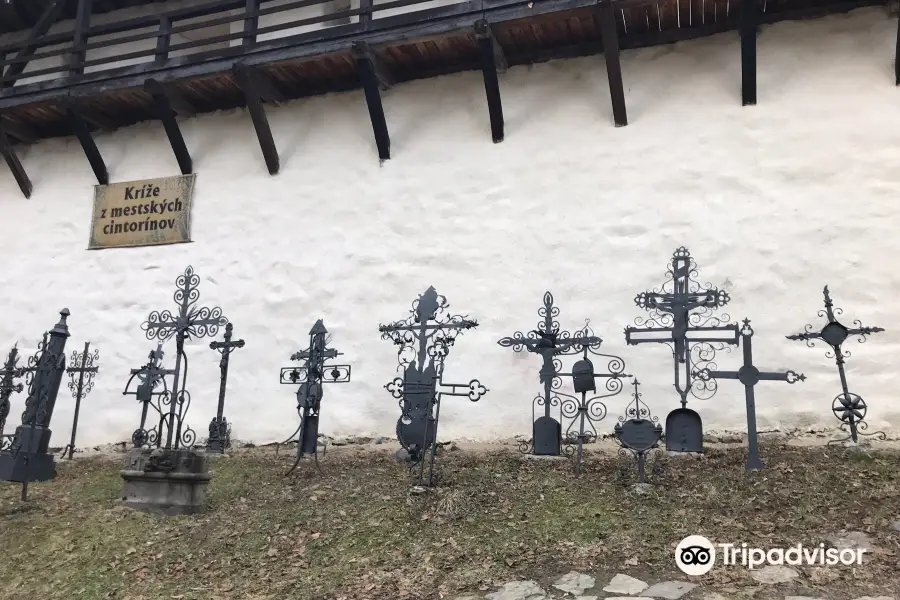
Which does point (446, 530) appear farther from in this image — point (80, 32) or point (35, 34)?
point (35, 34)

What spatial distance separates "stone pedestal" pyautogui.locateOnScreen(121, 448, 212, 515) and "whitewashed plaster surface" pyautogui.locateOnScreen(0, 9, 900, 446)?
8.05 ft

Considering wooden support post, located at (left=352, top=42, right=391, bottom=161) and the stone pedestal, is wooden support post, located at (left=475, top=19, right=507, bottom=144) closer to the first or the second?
wooden support post, located at (left=352, top=42, right=391, bottom=161)

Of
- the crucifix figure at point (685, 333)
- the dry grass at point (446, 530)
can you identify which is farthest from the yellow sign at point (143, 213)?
the crucifix figure at point (685, 333)

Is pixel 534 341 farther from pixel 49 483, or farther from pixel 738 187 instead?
pixel 49 483

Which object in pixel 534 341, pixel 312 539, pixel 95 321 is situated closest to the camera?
pixel 312 539

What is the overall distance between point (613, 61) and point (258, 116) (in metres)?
4.57

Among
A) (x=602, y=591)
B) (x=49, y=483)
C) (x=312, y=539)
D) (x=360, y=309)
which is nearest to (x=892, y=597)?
(x=602, y=591)

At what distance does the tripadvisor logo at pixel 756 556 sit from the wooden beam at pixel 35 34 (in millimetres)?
10641

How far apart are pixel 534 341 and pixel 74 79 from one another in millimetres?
7602

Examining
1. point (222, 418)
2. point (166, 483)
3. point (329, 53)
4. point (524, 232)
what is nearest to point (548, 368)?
point (524, 232)

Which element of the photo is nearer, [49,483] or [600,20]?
[49,483]

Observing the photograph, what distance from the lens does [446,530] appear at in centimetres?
499

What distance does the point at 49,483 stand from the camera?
6.92 meters

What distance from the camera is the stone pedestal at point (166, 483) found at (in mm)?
5785
